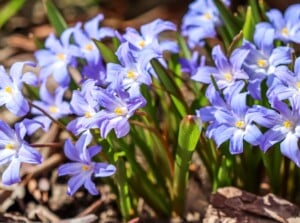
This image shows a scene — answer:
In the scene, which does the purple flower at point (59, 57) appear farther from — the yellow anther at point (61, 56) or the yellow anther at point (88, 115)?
the yellow anther at point (88, 115)

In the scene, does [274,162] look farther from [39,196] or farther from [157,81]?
[39,196]

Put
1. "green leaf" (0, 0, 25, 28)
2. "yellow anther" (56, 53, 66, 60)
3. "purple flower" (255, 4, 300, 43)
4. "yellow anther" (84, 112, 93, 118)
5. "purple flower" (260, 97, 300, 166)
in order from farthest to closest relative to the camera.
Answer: "green leaf" (0, 0, 25, 28) < "yellow anther" (56, 53, 66, 60) < "purple flower" (255, 4, 300, 43) < "yellow anther" (84, 112, 93, 118) < "purple flower" (260, 97, 300, 166)

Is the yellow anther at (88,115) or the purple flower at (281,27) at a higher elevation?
the yellow anther at (88,115)

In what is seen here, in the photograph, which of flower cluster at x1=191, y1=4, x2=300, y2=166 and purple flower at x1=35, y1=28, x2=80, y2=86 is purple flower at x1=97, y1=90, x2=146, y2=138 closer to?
flower cluster at x1=191, y1=4, x2=300, y2=166

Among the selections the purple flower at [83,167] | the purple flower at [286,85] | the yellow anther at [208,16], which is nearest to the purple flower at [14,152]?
the purple flower at [83,167]

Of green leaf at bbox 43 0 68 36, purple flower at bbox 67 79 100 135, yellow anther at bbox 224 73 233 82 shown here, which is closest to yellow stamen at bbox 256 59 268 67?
yellow anther at bbox 224 73 233 82

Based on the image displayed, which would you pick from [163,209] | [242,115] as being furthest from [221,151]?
[163,209]
